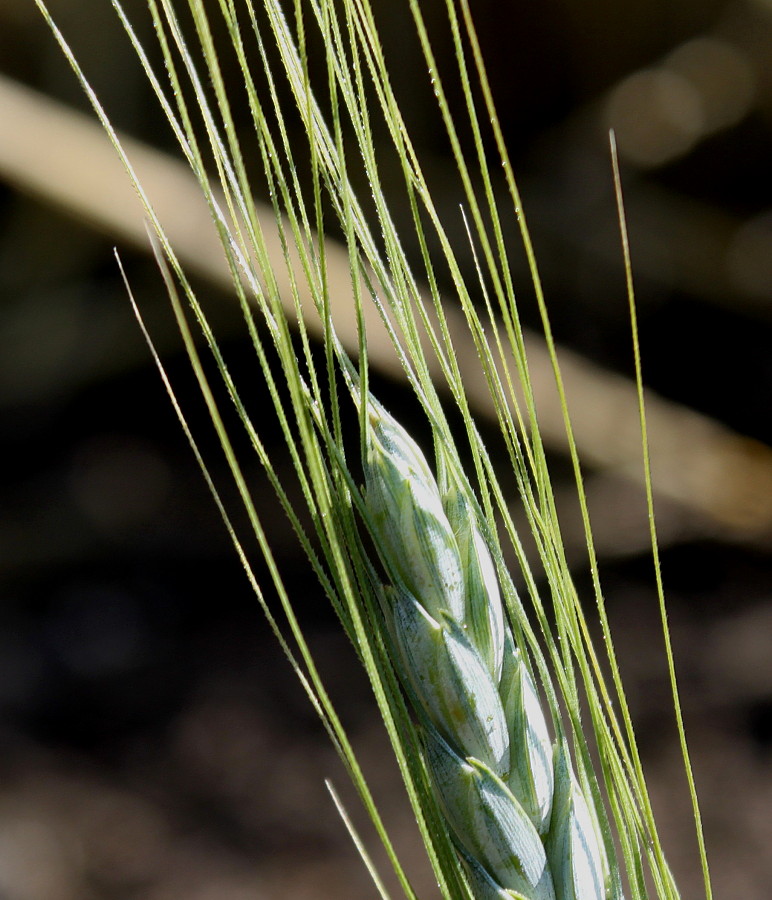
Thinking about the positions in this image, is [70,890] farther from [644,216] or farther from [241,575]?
[644,216]

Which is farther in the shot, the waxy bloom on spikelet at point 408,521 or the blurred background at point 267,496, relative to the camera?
the blurred background at point 267,496

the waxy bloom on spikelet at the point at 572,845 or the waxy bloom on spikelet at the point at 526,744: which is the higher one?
the waxy bloom on spikelet at the point at 526,744

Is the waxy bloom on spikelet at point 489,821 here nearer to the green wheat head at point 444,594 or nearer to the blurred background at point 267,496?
the green wheat head at point 444,594

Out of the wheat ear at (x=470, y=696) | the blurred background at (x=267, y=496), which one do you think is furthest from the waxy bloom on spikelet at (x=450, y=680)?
the blurred background at (x=267, y=496)

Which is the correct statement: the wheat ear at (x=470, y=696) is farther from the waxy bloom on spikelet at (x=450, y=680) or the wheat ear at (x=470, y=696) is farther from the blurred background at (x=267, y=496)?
the blurred background at (x=267, y=496)

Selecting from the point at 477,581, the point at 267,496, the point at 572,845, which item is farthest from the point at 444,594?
the point at 267,496

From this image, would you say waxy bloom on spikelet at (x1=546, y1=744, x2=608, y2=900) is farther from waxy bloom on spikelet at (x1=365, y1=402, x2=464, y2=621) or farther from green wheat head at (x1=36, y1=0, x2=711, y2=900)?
waxy bloom on spikelet at (x1=365, y1=402, x2=464, y2=621)

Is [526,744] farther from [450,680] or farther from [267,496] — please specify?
[267,496]

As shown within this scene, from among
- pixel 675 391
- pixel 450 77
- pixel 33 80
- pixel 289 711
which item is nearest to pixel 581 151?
pixel 450 77
